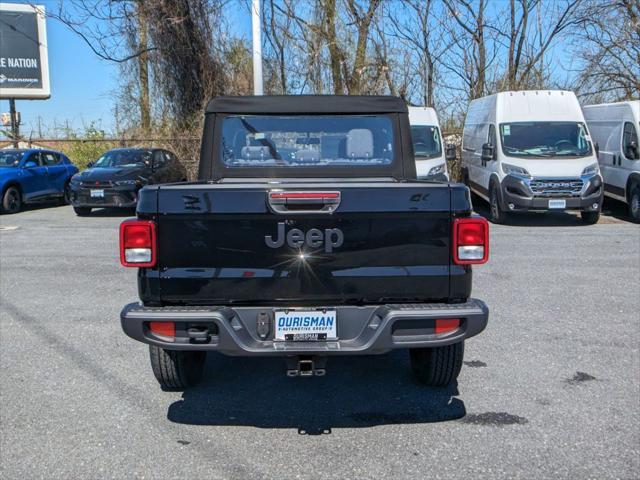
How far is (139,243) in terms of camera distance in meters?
3.43

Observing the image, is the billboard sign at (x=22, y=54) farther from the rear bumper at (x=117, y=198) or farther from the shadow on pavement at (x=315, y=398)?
the shadow on pavement at (x=315, y=398)

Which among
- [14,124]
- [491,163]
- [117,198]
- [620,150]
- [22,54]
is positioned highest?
[22,54]

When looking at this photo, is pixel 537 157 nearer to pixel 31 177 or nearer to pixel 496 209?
pixel 496 209

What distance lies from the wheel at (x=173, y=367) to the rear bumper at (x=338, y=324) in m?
0.63

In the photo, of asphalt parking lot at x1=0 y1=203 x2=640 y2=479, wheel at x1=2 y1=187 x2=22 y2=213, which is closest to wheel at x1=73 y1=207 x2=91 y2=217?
wheel at x1=2 y1=187 x2=22 y2=213

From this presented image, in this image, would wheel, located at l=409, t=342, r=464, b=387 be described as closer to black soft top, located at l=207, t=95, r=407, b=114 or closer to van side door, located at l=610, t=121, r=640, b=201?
black soft top, located at l=207, t=95, r=407, b=114

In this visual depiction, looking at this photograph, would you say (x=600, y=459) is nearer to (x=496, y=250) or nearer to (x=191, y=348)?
(x=191, y=348)

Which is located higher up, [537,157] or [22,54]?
[22,54]

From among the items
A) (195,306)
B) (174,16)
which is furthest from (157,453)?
(174,16)

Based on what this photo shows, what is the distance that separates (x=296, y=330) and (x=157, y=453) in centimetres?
101

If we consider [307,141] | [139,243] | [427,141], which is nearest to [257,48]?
[427,141]

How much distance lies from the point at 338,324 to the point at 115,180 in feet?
39.2

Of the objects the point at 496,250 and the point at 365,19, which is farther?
the point at 365,19

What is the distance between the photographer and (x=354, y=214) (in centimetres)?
343
